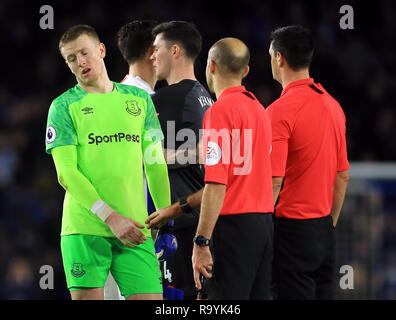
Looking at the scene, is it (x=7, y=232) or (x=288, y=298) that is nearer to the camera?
(x=288, y=298)

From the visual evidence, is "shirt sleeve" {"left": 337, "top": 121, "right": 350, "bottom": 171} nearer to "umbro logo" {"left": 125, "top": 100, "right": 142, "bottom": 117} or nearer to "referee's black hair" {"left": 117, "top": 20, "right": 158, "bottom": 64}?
"umbro logo" {"left": 125, "top": 100, "right": 142, "bottom": 117}

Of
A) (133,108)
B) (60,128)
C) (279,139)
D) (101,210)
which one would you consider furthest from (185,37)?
(101,210)

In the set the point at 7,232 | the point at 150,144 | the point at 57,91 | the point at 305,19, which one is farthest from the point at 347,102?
the point at 150,144

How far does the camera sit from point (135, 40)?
5.44 metres

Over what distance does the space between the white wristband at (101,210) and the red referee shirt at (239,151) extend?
58 centimetres

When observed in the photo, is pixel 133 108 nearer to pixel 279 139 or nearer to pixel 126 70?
pixel 279 139

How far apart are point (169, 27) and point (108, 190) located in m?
1.43

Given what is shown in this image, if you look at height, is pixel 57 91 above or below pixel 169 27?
below

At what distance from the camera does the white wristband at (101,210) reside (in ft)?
13.7

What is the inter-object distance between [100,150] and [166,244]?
771 mm

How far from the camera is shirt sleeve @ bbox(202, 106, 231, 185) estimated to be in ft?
13.4

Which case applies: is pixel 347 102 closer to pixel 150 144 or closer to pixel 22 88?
pixel 22 88

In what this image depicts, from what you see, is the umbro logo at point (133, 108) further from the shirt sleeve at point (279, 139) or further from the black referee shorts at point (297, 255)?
the black referee shorts at point (297, 255)

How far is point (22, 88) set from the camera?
1170 cm
